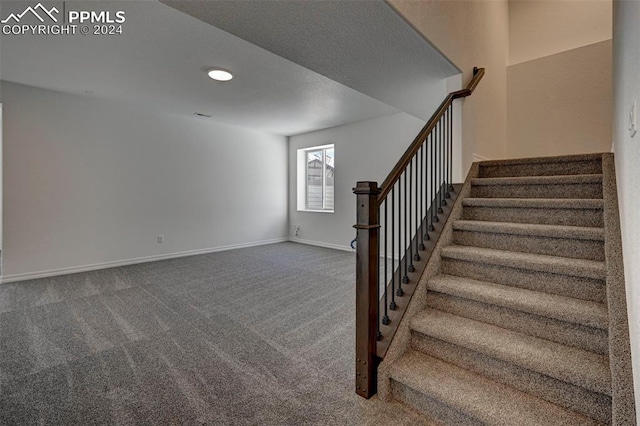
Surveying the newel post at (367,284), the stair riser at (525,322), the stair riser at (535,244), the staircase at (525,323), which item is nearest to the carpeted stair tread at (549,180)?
the staircase at (525,323)

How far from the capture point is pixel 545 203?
2.09 metres

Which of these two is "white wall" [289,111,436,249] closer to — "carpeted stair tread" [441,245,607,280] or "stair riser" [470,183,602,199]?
"stair riser" [470,183,602,199]

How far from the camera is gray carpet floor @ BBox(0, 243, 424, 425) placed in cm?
154

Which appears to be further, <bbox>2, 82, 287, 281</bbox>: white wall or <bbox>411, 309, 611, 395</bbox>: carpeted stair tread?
<bbox>2, 82, 287, 281</bbox>: white wall

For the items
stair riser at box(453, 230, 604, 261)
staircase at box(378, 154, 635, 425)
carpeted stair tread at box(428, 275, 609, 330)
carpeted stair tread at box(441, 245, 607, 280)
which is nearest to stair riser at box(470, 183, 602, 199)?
staircase at box(378, 154, 635, 425)

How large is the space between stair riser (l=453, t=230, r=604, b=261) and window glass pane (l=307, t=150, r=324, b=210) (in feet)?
15.1

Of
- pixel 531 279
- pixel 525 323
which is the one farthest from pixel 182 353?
pixel 531 279

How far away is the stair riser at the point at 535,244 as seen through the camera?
1.75 metres

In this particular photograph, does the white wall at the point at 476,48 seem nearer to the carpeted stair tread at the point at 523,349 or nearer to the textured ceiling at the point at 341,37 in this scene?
the textured ceiling at the point at 341,37

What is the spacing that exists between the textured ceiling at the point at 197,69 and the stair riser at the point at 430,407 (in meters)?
2.31

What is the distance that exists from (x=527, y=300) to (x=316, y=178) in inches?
215

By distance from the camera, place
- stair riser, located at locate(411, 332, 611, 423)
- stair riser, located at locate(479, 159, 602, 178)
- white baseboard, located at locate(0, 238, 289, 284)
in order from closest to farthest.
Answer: stair riser, located at locate(411, 332, 611, 423) < stair riser, located at locate(479, 159, 602, 178) < white baseboard, located at locate(0, 238, 289, 284)

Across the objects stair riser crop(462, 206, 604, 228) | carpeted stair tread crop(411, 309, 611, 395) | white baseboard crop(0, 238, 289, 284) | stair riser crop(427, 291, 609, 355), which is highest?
stair riser crop(462, 206, 604, 228)

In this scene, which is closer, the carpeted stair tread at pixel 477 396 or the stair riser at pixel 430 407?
the carpeted stair tread at pixel 477 396
